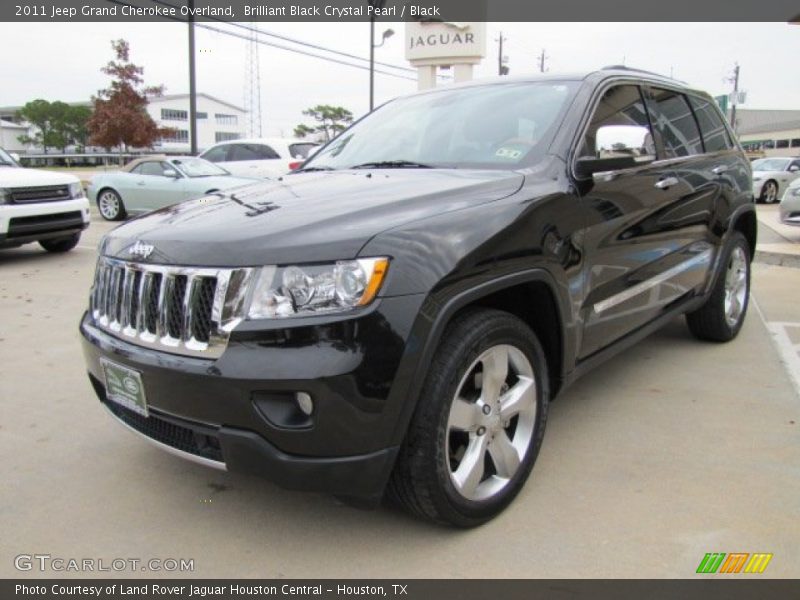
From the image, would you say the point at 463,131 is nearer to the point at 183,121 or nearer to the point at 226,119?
the point at 183,121

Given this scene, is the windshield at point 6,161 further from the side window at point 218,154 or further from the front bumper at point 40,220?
the side window at point 218,154

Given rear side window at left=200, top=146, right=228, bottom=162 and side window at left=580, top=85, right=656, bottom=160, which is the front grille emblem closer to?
side window at left=580, top=85, right=656, bottom=160

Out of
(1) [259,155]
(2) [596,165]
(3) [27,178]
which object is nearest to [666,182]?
(2) [596,165]

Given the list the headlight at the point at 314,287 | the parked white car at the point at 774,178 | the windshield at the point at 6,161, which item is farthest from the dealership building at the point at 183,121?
the headlight at the point at 314,287

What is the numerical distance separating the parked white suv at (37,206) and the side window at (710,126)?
308 inches

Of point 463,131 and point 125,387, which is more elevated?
point 463,131

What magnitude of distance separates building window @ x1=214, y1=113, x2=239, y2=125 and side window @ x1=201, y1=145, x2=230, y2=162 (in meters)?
82.7

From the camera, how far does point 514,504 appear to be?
2713mm

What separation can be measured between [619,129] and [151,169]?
12648 millimetres

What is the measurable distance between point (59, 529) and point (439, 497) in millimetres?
1519
